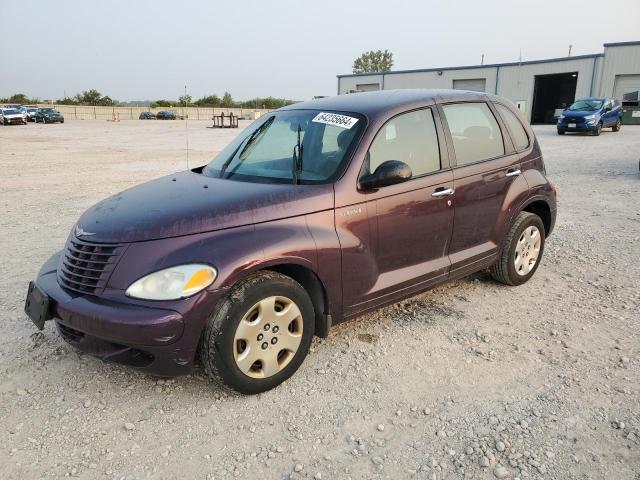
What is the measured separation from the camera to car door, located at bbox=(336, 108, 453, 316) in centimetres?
329

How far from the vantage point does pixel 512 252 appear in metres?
4.45

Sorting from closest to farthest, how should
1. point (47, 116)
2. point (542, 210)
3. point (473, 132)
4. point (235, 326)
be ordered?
point (235, 326) → point (473, 132) → point (542, 210) → point (47, 116)

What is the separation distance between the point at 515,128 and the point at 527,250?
1.14m

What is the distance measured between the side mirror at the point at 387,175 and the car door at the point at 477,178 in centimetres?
77

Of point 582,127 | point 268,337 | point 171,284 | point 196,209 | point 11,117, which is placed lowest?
point 268,337

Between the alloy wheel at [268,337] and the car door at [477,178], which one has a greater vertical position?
the car door at [477,178]

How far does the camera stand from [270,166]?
3.57 m

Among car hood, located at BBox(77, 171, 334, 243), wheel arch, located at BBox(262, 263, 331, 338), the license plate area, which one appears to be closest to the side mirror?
car hood, located at BBox(77, 171, 334, 243)

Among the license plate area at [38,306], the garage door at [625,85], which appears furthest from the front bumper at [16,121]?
the garage door at [625,85]

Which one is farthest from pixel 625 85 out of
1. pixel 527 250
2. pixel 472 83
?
pixel 527 250

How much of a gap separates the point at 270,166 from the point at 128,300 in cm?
142

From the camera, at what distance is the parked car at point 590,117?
73.3 ft

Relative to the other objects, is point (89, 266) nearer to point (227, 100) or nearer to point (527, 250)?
point (527, 250)

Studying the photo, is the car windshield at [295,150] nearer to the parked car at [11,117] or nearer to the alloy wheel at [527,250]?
the alloy wheel at [527,250]
